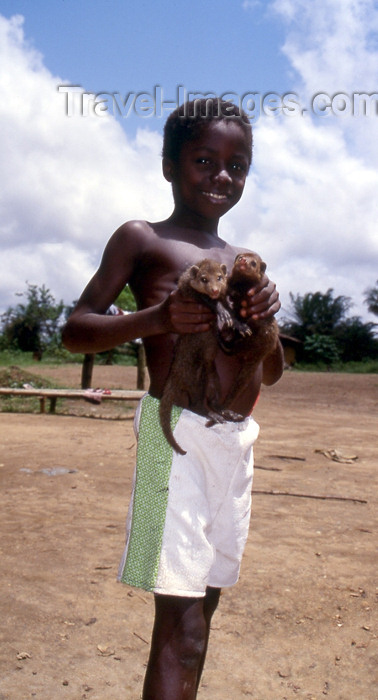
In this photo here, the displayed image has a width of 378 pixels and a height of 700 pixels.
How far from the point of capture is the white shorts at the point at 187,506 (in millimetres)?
2088

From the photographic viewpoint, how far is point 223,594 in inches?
152

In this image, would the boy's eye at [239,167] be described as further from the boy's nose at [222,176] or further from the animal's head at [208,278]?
the animal's head at [208,278]

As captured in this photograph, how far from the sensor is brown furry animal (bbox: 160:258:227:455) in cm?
212

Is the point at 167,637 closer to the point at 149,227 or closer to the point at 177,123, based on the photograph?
the point at 149,227

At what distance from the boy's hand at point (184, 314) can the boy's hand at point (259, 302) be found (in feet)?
0.59

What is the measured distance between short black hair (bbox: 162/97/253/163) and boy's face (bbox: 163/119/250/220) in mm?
25

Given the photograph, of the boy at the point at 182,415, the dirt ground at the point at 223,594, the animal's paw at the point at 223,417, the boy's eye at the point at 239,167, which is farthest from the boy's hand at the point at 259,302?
the dirt ground at the point at 223,594

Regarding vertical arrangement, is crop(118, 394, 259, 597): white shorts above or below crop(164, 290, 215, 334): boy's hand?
below

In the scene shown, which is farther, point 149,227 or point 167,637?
point 149,227

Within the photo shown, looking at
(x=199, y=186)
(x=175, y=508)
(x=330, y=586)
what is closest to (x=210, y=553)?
(x=175, y=508)

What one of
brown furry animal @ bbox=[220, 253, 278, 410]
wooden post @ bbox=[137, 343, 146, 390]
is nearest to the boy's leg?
brown furry animal @ bbox=[220, 253, 278, 410]

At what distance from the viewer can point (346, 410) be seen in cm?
1514

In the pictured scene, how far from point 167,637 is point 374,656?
5.24ft

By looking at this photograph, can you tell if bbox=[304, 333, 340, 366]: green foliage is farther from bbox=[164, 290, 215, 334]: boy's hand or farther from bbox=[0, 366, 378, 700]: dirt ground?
bbox=[164, 290, 215, 334]: boy's hand
